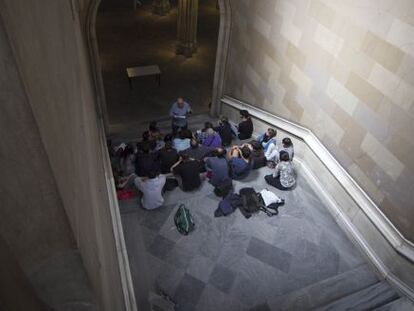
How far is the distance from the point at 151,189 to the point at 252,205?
5.77ft

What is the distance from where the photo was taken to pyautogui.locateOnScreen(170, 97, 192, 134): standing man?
27.4ft

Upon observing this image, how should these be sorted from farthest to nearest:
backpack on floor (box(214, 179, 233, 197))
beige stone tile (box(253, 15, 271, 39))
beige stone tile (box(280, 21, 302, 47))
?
beige stone tile (box(253, 15, 271, 39))
beige stone tile (box(280, 21, 302, 47))
backpack on floor (box(214, 179, 233, 197))

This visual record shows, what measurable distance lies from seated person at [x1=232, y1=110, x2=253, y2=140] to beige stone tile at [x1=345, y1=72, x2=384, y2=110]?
2650 millimetres

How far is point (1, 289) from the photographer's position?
1017 mm

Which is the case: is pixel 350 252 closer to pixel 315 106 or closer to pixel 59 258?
pixel 315 106

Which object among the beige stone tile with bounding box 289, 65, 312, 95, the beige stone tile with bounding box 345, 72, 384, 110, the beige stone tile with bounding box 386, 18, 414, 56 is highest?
the beige stone tile with bounding box 386, 18, 414, 56

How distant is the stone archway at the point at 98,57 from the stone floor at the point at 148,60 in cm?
102

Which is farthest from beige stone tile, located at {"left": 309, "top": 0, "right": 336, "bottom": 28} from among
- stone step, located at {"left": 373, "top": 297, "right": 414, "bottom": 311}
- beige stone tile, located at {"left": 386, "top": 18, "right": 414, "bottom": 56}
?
stone step, located at {"left": 373, "top": 297, "right": 414, "bottom": 311}

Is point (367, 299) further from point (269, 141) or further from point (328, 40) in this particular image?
point (328, 40)

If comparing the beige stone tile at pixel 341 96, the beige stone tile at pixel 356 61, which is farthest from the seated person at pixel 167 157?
the beige stone tile at pixel 356 61

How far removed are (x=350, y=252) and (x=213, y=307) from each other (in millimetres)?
2442

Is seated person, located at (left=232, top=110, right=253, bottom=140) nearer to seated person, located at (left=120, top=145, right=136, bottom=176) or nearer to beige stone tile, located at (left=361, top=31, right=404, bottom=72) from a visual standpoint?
seated person, located at (left=120, top=145, right=136, bottom=176)

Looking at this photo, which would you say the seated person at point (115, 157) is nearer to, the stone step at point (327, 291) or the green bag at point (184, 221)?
the green bag at point (184, 221)

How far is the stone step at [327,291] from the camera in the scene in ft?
16.8
